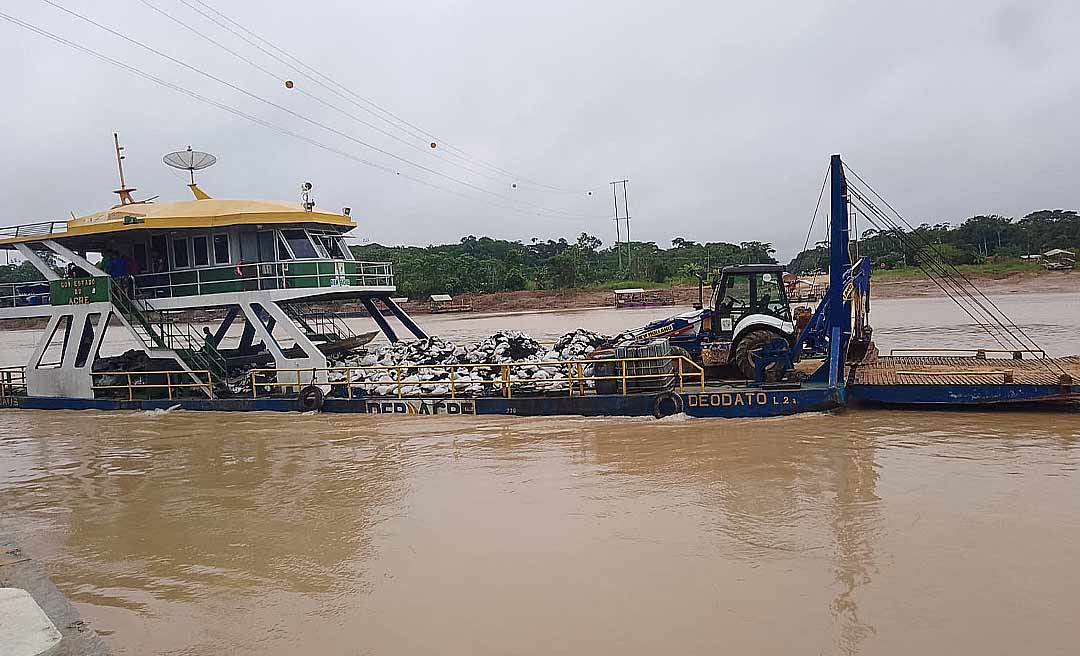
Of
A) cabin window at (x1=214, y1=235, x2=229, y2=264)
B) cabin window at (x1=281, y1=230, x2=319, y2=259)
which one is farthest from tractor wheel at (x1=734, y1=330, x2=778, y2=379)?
cabin window at (x1=214, y1=235, x2=229, y2=264)

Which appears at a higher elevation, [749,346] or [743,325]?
[743,325]

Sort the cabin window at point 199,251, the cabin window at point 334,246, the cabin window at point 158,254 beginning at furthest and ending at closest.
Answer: the cabin window at point 334,246 → the cabin window at point 158,254 → the cabin window at point 199,251

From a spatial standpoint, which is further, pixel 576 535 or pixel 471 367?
pixel 471 367

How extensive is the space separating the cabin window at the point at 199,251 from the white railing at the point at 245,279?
263 mm

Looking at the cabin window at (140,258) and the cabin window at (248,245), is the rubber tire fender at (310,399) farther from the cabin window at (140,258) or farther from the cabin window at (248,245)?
the cabin window at (140,258)

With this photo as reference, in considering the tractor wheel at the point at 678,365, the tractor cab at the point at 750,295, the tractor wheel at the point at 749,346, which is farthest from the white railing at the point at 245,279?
the tractor wheel at the point at 749,346

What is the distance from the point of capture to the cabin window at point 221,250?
15.4m

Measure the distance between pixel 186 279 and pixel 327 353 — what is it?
313cm

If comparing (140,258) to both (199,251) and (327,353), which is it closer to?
(199,251)

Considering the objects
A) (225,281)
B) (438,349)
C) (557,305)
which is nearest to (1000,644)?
(438,349)

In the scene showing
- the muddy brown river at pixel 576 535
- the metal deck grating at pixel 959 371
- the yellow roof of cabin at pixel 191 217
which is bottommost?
the muddy brown river at pixel 576 535

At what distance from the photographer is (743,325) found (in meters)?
13.3

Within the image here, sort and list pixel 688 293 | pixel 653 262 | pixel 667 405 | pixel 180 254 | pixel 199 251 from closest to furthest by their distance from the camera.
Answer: pixel 667 405 < pixel 199 251 < pixel 180 254 < pixel 688 293 < pixel 653 262

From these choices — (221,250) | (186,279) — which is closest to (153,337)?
(186,279)
